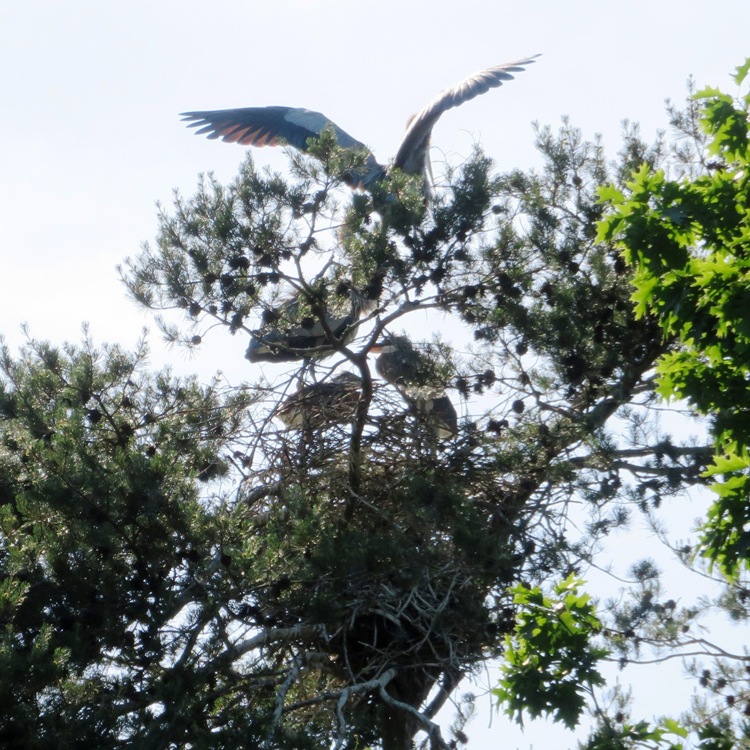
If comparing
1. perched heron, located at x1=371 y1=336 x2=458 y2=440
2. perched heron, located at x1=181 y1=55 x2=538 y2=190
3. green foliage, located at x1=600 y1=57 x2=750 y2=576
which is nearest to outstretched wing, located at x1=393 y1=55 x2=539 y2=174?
perched heron, located at x1=181 y1=55 x2=538 y2=190

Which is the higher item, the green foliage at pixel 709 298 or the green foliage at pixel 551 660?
the green foliage at pixel 709 298

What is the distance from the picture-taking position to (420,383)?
527cm

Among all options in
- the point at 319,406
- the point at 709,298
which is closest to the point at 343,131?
the point at 319,406

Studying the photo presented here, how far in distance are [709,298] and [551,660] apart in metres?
1.38

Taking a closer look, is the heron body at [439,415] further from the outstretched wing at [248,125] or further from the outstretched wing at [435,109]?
the outstretched wing at [248,125]

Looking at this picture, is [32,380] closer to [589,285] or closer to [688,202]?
Result: [589,285]

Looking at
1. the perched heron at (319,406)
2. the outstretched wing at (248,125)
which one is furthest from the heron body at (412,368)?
the outstretched wing at (248,125)

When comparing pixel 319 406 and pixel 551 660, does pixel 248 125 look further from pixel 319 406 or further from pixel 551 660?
pixel 551 660

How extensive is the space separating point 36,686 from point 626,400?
260 cm

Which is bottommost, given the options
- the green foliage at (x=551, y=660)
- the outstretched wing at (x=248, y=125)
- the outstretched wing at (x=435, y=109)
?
the green foliage at (x=551, y=660)

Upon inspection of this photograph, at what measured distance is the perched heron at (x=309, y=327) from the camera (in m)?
4.85

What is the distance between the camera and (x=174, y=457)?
4406 mm

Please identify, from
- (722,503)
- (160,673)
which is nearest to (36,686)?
(160,673)

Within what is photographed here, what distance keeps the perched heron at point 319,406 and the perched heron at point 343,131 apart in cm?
106
